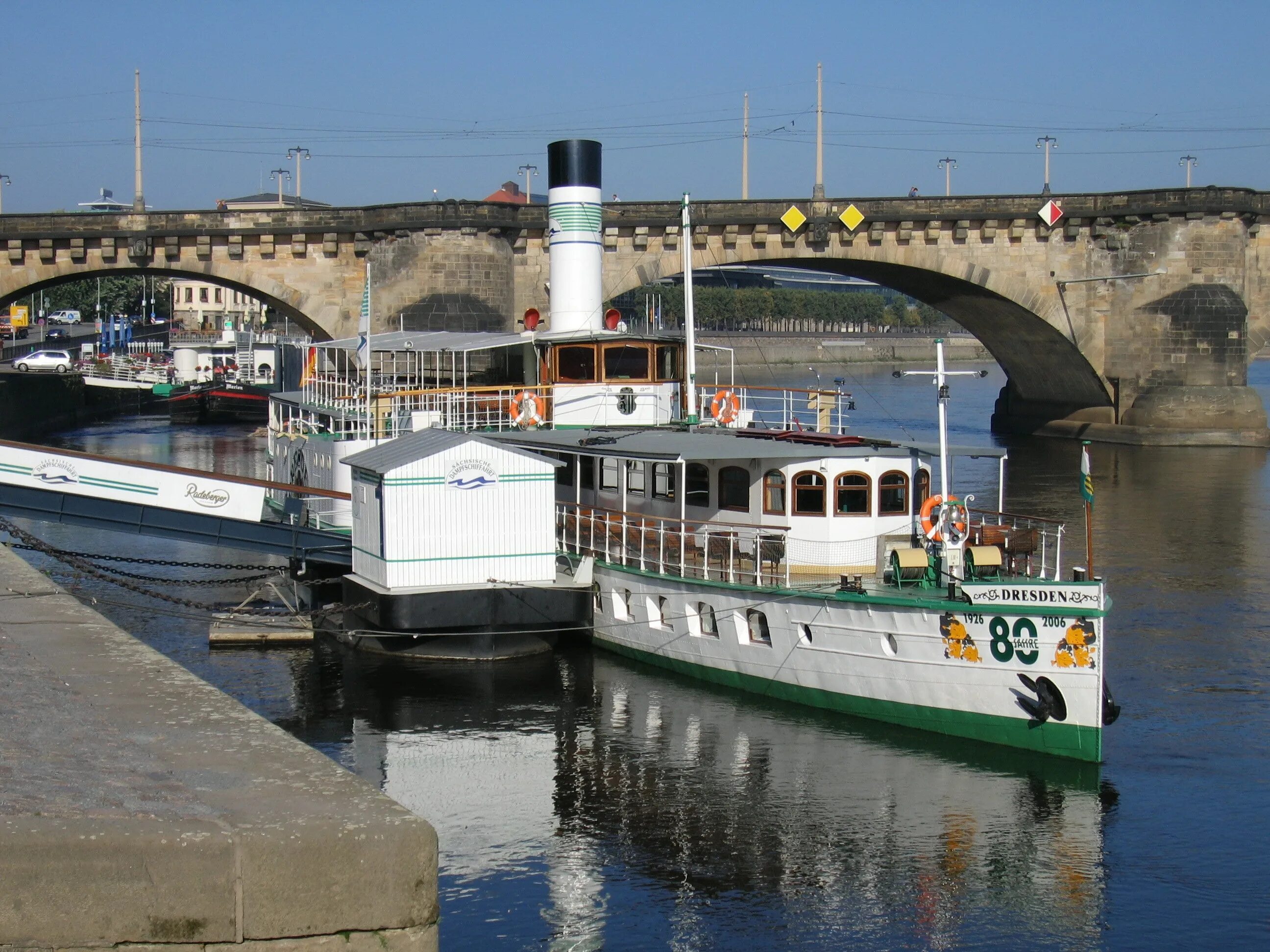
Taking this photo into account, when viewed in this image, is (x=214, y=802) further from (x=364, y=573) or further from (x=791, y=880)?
(x=364, y=573)

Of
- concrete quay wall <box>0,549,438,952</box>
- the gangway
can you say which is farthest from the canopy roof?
concrete quay wall <box>0,549,438,952</box>

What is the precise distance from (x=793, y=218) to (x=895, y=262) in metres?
4.73

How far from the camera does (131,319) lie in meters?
148

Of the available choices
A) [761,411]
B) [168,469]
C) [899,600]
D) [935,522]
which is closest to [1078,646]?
[899,600]

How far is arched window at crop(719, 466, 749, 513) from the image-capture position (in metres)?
24.0

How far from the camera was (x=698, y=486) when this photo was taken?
25000 millimetres

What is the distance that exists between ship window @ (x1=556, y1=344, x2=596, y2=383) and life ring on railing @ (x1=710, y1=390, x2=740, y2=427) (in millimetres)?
2520

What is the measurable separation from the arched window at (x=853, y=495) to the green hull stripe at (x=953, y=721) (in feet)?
9.60

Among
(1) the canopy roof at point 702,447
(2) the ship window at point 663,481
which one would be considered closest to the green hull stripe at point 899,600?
(1) the canopy roof at point 702,447

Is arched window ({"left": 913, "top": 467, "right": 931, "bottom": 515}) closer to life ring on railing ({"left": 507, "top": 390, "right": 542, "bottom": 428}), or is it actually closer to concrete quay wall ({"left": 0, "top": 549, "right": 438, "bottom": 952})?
life ring on railing ({"left": 507, "top": 390, "right": 542, "bottom": 428})

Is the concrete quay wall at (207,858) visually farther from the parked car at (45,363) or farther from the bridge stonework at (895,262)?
the parked car at (45,363)

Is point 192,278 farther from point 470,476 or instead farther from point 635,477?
point 470,476

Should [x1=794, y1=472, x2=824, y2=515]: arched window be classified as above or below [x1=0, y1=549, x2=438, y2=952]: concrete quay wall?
above

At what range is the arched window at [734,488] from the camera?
24.0 metres
